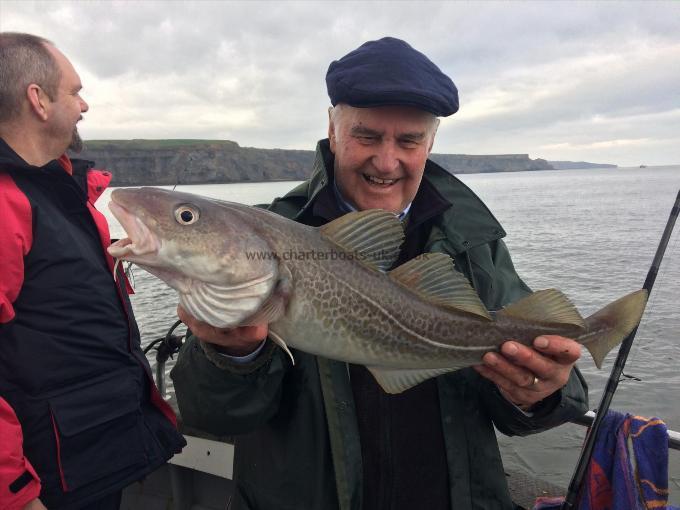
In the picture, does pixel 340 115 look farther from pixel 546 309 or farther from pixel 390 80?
pixel 546 309

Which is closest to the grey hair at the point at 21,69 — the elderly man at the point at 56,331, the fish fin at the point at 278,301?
the elderly man at the point at 56,331

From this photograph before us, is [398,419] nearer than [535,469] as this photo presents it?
Yes

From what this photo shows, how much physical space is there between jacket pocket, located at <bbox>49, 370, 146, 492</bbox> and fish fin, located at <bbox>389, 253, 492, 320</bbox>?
2.00m

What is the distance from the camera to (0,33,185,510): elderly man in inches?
104

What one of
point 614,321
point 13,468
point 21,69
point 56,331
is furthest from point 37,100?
point 614,321

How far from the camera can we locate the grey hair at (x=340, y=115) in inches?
114

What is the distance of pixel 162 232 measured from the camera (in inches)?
85.3

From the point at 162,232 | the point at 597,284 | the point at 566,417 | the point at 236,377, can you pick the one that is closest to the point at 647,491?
the point at 566,417

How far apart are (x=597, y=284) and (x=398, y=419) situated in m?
17.8

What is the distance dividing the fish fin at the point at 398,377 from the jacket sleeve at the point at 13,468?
1976 millimetres

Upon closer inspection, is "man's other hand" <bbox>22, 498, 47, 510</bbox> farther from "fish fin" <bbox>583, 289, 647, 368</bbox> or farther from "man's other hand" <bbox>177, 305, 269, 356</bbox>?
"fish fin" <bbox>583, 289, 647, 368</bbox>

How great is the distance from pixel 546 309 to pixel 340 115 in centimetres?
175

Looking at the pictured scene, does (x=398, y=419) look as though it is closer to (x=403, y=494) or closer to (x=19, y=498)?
(x=403, y=494)

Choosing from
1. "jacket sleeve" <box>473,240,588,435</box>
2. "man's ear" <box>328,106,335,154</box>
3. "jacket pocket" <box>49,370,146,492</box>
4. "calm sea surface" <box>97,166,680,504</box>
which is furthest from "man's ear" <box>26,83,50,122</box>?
"calm sea surface" <box>97,166,680,504</box>
